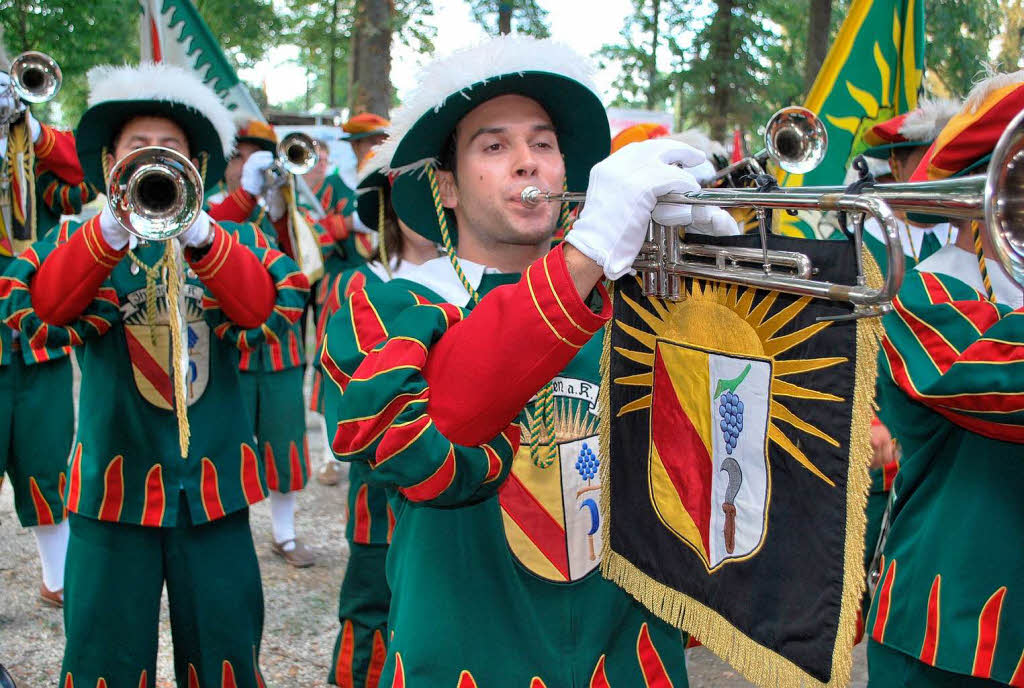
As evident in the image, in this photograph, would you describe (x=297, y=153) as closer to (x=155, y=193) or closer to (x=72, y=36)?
(x=72, y=36)

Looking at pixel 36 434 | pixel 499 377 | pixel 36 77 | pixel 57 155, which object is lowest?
pixel 36 434

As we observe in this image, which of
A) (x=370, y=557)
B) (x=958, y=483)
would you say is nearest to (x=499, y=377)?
(x=958, y=483)

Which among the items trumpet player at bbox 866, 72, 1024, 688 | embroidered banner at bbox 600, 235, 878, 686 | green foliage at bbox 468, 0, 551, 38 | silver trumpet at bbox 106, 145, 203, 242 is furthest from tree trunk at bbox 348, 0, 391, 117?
embroidered banner at bbox 600, 235, 878, 686

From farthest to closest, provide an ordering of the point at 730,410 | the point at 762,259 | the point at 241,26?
the point at 241,26, the point at 730,410, the point at 762,259

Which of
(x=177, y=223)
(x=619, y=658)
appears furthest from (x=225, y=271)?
(x=619, y=658)

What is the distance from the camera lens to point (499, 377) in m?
1.65

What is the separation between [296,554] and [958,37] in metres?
4.55

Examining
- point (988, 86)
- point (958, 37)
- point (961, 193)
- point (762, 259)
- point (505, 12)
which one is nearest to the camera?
point (961, 193)

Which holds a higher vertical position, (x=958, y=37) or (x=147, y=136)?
(x=958, y=37)

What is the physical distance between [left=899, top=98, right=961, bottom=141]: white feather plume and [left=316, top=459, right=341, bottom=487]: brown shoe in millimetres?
4659

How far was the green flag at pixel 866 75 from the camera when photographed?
198 inches

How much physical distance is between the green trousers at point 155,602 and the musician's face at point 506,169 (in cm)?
166

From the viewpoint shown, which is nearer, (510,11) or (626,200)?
(626,200)

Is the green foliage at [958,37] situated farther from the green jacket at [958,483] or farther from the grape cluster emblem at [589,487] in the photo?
the grape cluster emblem at [589,487]
